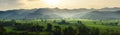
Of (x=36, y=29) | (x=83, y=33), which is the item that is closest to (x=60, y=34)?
(x=83, y=33)

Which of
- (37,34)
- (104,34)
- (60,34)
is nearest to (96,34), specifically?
(104,34)

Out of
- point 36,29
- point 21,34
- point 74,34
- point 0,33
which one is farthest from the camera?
point 36,29

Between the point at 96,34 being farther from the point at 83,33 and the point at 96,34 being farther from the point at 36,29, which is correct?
the point at 36,29

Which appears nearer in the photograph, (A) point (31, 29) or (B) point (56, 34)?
(B) point (56, 34)

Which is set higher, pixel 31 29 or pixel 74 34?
pixel 74 34

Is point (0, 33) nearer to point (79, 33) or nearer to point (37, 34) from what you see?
point (37, 34)

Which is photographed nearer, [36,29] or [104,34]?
[104,34]

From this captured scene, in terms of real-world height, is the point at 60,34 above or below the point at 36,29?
above

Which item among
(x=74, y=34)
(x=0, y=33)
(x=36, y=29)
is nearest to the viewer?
(x=0, y=33)

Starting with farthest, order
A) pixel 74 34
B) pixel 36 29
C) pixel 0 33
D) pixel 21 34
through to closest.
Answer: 1. pixel 36 29
2. pixel 21 34
3. pixel 74 34
4. pixel 0 33

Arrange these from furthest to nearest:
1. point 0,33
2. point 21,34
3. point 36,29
Result: point 36,29 < point 21,34 < point 0,33
